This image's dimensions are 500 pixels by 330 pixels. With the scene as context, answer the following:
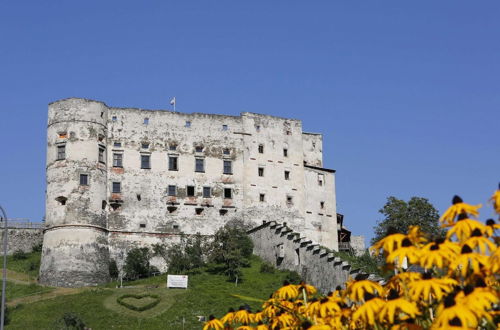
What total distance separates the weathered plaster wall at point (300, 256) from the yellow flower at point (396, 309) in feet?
150

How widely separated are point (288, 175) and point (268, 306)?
65.1 meters

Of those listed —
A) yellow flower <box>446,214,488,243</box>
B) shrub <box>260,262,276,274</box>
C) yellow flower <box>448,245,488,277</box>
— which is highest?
shrub <box>260,262,276,274</box>

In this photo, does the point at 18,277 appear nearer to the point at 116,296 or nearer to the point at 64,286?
the point at 64,286

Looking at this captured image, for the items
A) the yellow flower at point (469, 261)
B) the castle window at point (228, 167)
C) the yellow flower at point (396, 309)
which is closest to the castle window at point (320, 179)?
the castle window at point (228, 167)

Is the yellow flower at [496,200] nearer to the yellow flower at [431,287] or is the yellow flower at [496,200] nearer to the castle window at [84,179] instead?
the yellow flower at [431,287]

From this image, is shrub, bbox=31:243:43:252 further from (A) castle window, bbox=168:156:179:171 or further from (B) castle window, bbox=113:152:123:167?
(A) castle window, bbox=168:156:179:171

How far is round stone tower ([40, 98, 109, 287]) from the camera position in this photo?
6950 cm

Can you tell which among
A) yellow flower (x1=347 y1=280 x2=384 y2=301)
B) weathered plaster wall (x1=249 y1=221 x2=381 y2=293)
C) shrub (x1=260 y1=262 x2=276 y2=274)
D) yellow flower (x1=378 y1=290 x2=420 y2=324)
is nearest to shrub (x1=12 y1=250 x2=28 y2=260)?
weathered plaster wall (x1=249 y1=221 x2=381 y2=293)

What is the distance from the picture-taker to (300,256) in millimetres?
67938

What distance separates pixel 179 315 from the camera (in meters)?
54.2

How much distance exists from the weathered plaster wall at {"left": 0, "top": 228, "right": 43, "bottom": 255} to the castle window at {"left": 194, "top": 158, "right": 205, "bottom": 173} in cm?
1792

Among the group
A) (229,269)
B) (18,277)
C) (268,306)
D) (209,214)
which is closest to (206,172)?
(209,214)

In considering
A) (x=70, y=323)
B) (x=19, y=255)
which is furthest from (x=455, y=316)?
(x=19, y=255)

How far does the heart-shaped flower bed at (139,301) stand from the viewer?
5600cm
